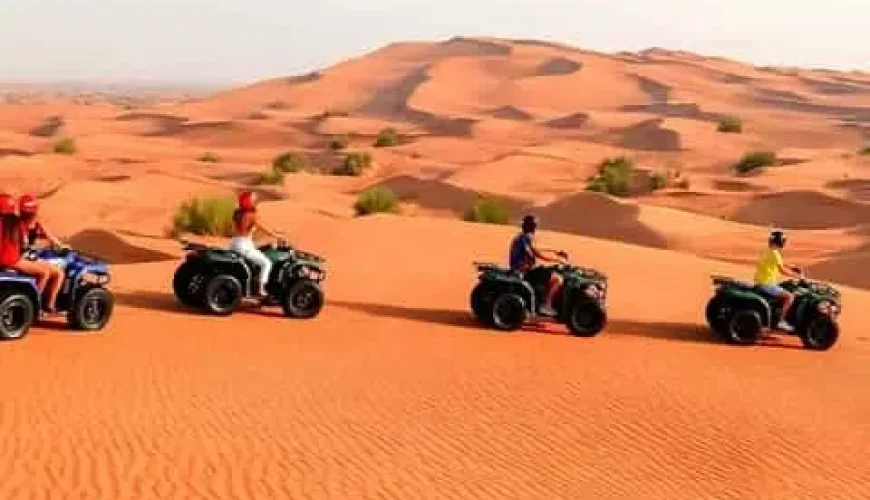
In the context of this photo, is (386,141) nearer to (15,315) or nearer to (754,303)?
(754,303)

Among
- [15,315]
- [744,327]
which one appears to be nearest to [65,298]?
[15,315]

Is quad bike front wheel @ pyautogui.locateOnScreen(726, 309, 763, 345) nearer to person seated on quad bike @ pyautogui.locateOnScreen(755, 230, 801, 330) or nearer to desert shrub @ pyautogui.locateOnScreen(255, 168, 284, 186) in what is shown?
person seated on quad bike @ pyautogui.locateOnScreen(755, 230, 801, 330)

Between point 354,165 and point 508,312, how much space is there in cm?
3151

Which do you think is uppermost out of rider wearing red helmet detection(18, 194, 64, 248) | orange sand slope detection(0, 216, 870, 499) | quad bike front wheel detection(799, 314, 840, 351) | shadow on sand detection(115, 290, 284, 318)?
rider wearing red helmet detection(18, 194, 64, 248)

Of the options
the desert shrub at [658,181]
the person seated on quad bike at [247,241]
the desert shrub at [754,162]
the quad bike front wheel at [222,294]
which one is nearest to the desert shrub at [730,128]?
the desert shrub at [754,162]

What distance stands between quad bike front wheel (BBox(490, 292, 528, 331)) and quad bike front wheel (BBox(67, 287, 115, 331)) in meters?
4.03

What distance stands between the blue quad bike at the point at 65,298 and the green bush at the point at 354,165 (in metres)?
32.0

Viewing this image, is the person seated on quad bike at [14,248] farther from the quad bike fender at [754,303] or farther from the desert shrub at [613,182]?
the desert shrub at [613,182]

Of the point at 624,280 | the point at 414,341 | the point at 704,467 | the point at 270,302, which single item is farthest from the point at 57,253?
the point at 624,280

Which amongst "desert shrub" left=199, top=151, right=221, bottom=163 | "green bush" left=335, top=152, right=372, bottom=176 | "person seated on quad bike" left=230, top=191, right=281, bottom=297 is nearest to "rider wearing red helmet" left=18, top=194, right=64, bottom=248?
"person seated on quad bike" left=230, top=191, right=281, bottom=297

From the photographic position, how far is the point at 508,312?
1267 centimetres

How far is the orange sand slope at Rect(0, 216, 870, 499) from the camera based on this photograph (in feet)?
24.9

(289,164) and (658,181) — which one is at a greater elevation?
(658,181)

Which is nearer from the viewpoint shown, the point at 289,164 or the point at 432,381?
the point at 432,381
